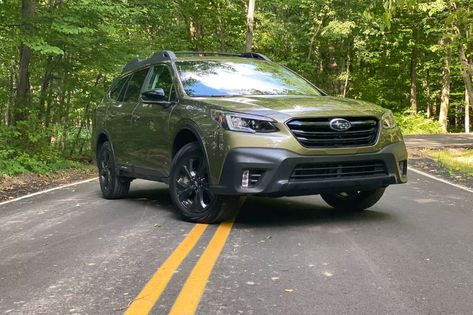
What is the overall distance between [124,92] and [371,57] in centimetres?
2853

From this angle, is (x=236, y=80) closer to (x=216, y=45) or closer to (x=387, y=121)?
(x=387, y=121)

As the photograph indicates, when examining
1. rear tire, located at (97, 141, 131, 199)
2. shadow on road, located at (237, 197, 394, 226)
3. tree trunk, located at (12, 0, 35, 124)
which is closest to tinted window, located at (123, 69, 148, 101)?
rear tire, located at (97, 141, 131, 199)

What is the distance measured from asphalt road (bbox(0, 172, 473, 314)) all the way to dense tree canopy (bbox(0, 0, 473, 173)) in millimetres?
3172

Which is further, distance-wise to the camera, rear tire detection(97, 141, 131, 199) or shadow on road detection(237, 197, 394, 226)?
rear tire detection(97, 141, 131, 199)

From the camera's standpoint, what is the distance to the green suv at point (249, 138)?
541cm

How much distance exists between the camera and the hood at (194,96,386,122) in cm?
547

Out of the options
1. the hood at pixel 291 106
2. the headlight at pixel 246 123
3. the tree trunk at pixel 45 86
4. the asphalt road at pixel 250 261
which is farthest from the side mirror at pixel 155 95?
the tree trunk at pixel 45 86

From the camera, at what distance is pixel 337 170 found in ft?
18.4

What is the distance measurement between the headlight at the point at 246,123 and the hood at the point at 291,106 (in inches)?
2.1

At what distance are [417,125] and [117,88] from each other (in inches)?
993

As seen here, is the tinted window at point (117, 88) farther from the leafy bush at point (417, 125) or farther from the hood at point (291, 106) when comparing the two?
the leafy bush at point (417, 125)

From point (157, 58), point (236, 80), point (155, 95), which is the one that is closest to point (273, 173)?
point (236, 80)

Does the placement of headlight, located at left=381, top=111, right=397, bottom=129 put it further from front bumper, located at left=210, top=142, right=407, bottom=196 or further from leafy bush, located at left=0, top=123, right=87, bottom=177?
leafy bush, located at left=0, top=123, right=87, bottom=177

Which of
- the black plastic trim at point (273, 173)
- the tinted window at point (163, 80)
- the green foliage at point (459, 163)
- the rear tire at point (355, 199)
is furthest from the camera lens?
the green foliage at point (459, 163)
